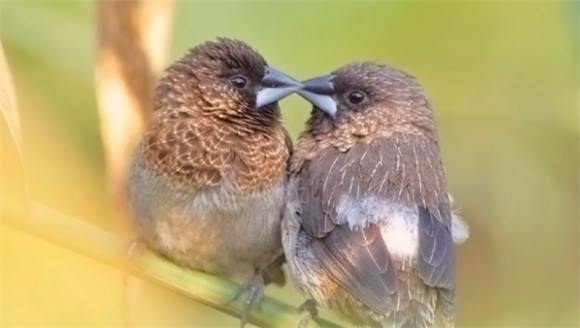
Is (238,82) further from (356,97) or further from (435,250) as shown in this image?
(435,250)

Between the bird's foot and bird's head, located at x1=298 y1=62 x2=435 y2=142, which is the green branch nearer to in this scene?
the bird's foot

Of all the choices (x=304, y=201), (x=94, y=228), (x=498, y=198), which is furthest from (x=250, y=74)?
(x=498, y=198)

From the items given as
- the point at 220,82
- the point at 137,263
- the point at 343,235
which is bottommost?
the point at 137,263

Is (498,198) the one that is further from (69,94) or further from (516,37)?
(69,94)

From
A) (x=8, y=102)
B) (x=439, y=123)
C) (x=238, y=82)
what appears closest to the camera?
(x=8, y=102)

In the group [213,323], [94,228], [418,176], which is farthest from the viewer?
[213,323]

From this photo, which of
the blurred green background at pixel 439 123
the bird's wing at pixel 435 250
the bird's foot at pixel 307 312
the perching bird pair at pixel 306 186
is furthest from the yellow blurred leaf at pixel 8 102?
the bird's wing at pixel 435 250

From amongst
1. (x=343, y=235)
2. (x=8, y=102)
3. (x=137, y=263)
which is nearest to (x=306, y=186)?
(x=343, y=235)

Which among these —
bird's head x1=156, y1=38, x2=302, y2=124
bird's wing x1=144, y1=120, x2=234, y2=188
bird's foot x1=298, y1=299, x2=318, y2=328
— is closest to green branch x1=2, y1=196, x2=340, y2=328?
bird's foot x1=298, y1=299, x2=318, y2=328
